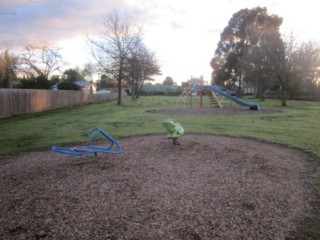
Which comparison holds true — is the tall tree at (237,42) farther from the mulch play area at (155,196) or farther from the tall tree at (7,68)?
the mulch play area at (155,196)

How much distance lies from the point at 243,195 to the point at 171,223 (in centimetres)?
146

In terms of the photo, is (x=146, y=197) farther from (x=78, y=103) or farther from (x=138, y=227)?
(x=78, y=103)

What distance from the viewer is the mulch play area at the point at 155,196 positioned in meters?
3.48

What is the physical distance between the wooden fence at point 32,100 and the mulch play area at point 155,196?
12814 millimetres

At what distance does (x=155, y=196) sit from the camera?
14.4ft

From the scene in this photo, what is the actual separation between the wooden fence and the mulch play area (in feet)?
42.0

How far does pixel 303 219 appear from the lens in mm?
3846

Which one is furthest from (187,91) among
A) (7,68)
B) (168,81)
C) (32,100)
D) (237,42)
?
(168,81)

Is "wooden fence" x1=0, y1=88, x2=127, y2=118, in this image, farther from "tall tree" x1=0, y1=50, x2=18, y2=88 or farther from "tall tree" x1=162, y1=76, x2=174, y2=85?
"tall tree" x1=162, y1=76, x2=174, y2=85

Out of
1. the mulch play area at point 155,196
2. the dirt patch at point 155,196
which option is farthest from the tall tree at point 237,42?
the dirt patch at point 155,196

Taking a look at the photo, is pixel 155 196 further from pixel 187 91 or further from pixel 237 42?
pixel 237 42

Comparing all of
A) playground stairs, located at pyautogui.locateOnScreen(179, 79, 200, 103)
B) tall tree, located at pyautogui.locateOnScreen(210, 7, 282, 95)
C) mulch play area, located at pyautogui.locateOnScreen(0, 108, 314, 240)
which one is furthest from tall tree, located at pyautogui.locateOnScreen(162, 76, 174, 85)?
mulch play area, located at pyautogui.locateOnScreen(0, 108, 314, 240)

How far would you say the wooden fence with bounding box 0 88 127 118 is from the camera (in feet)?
59.9

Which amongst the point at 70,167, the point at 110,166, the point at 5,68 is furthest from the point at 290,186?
the point at 5,68
